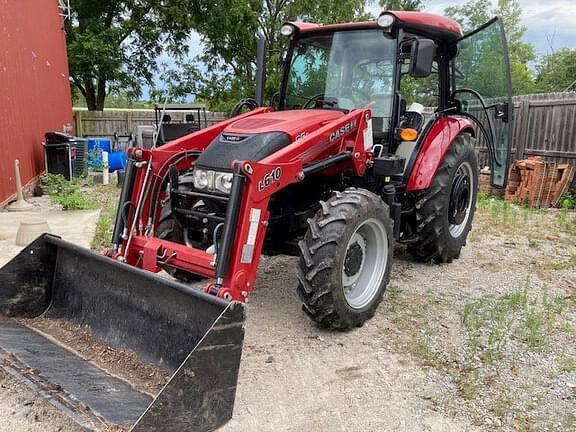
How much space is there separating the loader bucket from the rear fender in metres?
2.57

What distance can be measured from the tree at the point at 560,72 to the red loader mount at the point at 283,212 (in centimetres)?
2447

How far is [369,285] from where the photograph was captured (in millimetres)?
4023

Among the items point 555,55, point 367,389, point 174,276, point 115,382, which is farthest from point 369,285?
point 555,55

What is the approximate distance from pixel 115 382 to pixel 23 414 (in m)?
0.52

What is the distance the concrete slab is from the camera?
5637 mm

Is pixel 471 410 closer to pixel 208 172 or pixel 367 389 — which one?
pixel 367 389

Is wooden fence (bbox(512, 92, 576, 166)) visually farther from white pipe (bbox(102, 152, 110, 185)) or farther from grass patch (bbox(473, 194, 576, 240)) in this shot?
white pipe (bbox(102, 152, 110, 185))

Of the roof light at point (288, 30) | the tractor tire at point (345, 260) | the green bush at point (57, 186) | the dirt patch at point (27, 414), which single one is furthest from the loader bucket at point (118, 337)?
the green bush at point (57, 186)

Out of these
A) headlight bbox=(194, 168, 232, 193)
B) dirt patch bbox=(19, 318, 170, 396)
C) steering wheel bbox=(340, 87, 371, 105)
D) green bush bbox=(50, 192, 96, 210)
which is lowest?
dirt patch bbox=(19, 318, 170, 396)

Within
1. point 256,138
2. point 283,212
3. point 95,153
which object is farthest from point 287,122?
point 95,153

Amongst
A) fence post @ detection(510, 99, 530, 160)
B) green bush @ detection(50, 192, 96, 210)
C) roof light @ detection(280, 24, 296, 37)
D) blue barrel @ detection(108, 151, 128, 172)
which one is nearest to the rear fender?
roof light @ detection(280, 24, 296, 37)

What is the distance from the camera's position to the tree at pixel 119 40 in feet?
55.6

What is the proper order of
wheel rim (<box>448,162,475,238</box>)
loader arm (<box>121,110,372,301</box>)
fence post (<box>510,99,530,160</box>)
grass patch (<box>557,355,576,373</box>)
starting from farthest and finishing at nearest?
fence post (<box>510,99,530,160</box>), wheel rim (<box>448,162,475,238</box>), grass patch (<box>557,355,576,373</box>), loader arm (<box>121,110,372,301</box>)

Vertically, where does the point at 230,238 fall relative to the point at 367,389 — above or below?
above
